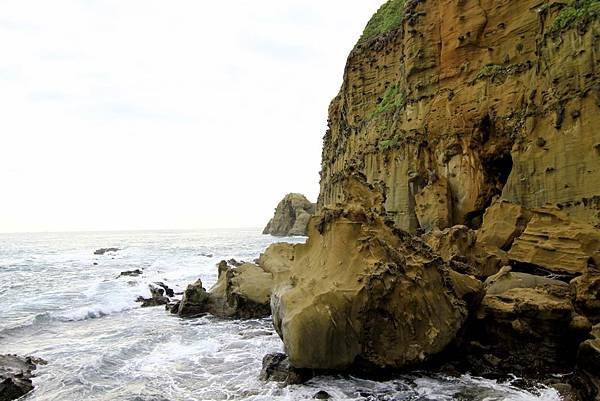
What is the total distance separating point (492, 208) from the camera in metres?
17.9

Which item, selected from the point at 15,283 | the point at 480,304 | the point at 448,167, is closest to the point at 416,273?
the point at 480,304

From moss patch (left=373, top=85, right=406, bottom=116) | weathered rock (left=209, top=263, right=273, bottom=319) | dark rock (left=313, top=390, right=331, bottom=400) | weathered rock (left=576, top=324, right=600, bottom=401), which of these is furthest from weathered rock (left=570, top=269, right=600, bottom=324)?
moss patch (left=373, top=85, right=406, bottom=116)

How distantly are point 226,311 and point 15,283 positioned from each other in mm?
21049

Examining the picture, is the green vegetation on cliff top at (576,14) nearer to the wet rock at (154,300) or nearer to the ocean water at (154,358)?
the ocean water at (154,358)

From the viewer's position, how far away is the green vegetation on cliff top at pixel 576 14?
15875 millimetres

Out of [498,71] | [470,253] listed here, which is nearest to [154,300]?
[470,253]

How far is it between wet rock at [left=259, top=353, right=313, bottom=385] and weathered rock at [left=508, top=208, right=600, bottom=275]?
8813mm

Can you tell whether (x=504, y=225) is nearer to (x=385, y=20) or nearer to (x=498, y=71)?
(x=498, y=71)

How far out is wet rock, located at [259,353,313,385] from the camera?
9.20m

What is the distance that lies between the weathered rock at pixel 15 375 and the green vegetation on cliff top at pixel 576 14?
20.9 metres

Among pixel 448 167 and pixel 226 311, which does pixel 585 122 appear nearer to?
pixel 448 167

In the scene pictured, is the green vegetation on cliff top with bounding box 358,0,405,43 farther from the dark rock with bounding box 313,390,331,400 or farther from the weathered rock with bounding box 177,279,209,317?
the dark rock with bounding box 313,390,331,400

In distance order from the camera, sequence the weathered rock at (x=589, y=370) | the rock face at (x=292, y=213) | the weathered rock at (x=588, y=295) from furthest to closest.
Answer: the rock face at (x=292, y=213), the weathered rock at (x=588, y=295), the weathered rock at (x=589, y=370)

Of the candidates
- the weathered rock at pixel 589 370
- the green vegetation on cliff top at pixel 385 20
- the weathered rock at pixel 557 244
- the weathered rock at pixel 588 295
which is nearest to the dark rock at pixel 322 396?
the weathered rock at pixel 589 370
